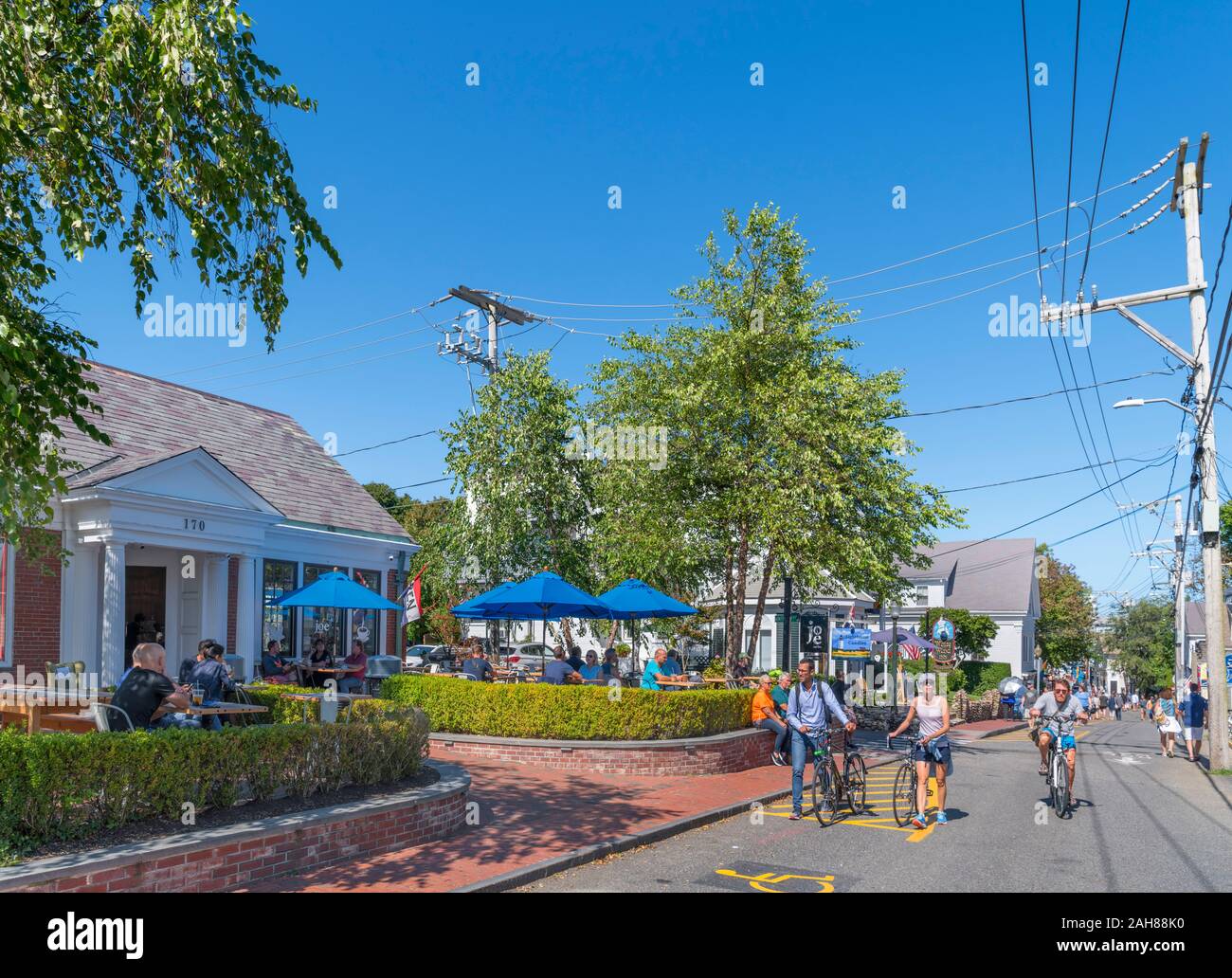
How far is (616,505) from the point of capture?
21547 mm

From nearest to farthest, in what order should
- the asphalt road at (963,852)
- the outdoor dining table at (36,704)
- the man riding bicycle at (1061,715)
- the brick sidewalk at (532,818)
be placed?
the brick sidewalk at (532,818)
the asphalt road at (963,852)
the outdoor dining table at (36,704)
the man riding bicycle at (1061,715)

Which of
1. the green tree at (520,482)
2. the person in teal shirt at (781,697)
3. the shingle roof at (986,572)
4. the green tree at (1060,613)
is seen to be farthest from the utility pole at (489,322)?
the green tree at (1060,613)

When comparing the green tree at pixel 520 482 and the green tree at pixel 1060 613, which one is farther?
the green tree at pixel 1060 613

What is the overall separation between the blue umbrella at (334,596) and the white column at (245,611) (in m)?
1.39

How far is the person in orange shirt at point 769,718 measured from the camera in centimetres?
1648

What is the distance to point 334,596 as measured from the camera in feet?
59.8

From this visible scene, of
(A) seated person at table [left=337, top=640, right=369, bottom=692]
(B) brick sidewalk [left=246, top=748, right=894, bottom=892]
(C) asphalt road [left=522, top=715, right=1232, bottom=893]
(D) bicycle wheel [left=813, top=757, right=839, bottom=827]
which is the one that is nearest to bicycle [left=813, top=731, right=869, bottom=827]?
(D) bicycle wheel [left=813, top=757, right=839, bottom=827]

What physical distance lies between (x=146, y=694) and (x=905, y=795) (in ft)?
28.8

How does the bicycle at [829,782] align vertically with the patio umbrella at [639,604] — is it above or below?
below

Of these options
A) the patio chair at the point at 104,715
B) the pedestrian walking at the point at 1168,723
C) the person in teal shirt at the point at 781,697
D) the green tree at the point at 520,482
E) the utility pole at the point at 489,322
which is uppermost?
the utility pole at the point at 489,322

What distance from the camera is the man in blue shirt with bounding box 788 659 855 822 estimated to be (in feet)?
39.4

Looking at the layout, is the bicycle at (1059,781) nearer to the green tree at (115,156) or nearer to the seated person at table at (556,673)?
the seated person at table at (556,673)

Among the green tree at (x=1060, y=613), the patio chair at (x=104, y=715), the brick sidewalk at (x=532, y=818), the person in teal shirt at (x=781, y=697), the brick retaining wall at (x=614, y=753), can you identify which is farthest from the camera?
the green tree at (x=1060, y=613)
